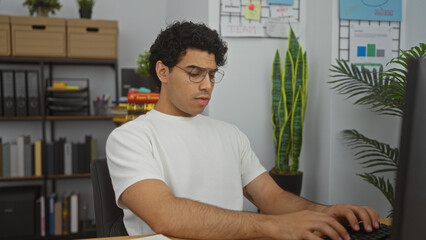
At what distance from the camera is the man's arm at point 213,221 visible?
0.81 meters

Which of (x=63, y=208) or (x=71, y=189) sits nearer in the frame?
(x=63, y=208)

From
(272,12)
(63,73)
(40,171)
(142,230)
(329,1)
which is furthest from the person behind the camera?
(63,73)

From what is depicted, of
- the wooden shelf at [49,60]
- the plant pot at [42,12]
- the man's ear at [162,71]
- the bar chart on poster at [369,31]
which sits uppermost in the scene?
the plant pot at [42,12]

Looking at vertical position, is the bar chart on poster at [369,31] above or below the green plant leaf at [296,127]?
above

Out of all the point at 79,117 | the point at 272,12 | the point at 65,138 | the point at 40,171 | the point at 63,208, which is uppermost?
the point at 272,12

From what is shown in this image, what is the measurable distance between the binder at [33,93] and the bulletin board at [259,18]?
182 centimetres

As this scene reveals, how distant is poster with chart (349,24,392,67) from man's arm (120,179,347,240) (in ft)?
4.87

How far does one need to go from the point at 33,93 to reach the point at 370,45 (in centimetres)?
263

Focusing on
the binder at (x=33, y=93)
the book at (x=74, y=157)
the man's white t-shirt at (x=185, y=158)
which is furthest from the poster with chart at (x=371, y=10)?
the binder at (x=33, y=93)

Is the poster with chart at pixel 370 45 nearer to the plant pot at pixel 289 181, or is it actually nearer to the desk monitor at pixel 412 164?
the plant pot at pixel 289 181

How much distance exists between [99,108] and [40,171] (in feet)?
2.36

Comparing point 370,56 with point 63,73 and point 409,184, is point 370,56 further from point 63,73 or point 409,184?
point 63,73

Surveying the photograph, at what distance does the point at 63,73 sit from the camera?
11.1ft

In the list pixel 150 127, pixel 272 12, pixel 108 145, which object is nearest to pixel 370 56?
pixel 272 12
